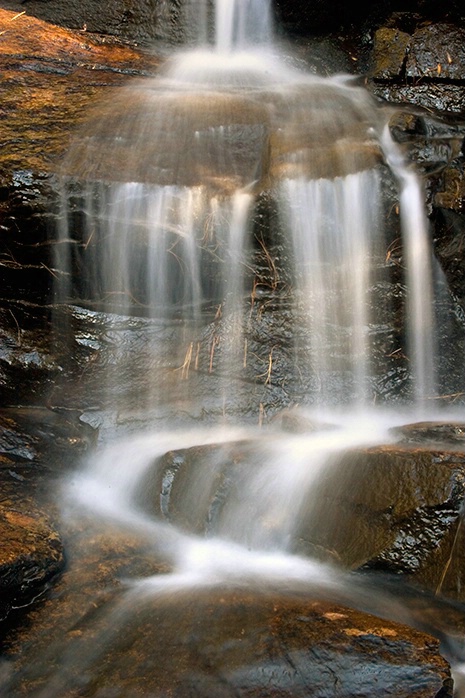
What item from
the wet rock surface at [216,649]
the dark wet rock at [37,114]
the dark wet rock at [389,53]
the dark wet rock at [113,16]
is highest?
the dark wet rock at [113,16]

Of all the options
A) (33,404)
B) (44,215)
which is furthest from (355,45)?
(33,404)

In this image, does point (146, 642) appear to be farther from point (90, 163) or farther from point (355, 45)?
point (355, 45)

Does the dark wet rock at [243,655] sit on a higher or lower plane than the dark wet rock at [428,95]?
lower

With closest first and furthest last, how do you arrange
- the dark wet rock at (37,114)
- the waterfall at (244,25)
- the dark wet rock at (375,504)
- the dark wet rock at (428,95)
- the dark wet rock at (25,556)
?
the dark wet rock at (25,556), the dark wet rock at (375,504), the dark wet rock at (37,114), the dark wet rock at (428,95), the waterfall at (244,25)

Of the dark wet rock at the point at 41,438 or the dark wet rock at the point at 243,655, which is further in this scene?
the dark wet rock at the point at 41,438

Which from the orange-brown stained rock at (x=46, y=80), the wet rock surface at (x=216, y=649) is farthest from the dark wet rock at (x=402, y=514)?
the orange-brown stained rock at (x=46, y=80)

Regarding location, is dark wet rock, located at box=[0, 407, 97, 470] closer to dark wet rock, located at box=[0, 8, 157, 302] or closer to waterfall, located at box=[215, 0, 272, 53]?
dark wet rock, located at box=[0, 8, 157, 302]

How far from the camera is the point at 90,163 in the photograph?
574cm

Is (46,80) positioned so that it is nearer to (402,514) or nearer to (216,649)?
(402,514)

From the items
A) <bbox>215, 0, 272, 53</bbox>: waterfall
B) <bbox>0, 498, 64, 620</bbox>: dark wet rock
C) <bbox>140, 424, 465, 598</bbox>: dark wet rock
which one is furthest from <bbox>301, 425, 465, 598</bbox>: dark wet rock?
<bbox>215, 0, 272, 53</bbox>: waterfall

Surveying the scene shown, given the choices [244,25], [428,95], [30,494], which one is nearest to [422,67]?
[428,95]

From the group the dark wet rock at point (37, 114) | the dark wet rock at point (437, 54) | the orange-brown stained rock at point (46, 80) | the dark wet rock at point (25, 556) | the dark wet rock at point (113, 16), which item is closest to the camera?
the dark wet rock at point (25, 556)

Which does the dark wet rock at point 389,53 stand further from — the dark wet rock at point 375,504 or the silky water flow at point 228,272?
the dark wet rock at point 375,504

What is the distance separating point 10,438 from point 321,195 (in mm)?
3553
